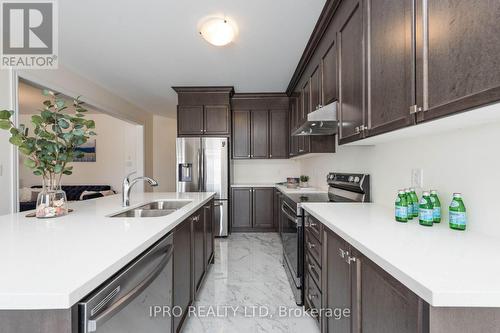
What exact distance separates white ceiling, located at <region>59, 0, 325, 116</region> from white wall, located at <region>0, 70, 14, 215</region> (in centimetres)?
68

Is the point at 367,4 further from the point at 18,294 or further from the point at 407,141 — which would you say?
the point at 18,294

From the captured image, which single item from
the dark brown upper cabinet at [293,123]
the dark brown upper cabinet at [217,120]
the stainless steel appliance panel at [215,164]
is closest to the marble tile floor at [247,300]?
the stainless steel appliance panel at [215,164]

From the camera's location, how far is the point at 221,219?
4047 mm

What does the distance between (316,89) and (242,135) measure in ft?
6.92

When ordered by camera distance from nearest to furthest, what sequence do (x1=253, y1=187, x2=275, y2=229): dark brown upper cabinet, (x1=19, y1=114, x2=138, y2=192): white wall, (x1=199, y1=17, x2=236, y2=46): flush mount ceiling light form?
(x1=199, y1=17, x2=236, y2=46): flush mount ceiling light → (x1=253, y1=187, x2=275, y2=229): dark brown upper cabinet → (x1=19, y1=114, x2=138, y2=192): white wall

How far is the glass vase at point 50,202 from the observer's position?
56.0 inches

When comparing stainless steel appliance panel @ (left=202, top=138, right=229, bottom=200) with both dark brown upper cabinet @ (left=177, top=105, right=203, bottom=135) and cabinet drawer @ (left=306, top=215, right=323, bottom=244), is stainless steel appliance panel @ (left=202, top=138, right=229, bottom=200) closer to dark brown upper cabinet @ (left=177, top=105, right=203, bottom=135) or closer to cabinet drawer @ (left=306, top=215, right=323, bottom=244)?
dark brown upper cabinet @ (left=177, top=105, right=203, bottom=135)

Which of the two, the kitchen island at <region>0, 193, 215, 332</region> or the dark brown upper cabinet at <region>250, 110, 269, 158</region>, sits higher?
the dark brown upper cabinet at <region>250, 110, 269, 158</region>

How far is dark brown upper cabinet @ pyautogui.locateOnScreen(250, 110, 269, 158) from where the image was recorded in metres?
4.49

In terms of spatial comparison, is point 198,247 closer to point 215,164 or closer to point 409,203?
point 409,203

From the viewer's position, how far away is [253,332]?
1756mm

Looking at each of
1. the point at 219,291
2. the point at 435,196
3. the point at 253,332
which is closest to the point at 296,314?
the point at 253,332

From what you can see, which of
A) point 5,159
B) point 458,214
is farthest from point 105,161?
point 458,214

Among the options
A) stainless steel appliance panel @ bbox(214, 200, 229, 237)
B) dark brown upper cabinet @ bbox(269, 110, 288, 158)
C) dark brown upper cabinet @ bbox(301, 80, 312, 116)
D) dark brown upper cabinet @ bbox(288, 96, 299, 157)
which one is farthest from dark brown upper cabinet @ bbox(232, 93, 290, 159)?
dark brown upper cabinet @ bbox(301, 80, 312, 116)
